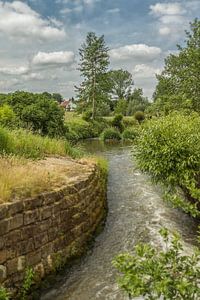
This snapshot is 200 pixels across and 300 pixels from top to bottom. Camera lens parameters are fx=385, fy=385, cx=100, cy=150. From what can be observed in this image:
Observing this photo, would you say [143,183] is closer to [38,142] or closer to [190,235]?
[38,142]

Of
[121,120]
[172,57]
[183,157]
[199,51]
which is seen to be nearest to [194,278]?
[183,157]

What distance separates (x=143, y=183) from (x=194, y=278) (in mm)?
11754

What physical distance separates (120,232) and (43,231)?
2698 millimetres

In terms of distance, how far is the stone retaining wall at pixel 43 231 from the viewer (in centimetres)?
586

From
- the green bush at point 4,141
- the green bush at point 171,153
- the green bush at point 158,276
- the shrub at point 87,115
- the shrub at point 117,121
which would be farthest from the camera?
the shrub at point 87,115

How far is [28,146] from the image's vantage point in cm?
1169

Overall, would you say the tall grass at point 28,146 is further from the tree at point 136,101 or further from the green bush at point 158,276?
the tree at point 136,101

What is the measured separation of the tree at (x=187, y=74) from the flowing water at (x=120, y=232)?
12591 millimetres

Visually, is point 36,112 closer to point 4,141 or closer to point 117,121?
point 4,141

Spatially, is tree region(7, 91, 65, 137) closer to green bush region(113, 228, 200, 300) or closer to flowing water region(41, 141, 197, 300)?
flowing water region(41, 141, 197, 300)

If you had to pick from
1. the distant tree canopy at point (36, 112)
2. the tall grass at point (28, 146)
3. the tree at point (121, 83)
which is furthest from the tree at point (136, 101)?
the tall grass at point (28, 146)

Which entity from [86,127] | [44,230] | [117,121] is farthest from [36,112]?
[117,121]

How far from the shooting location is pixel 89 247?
7.97m

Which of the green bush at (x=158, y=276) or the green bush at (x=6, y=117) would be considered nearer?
the green bush at (x=158, y=276)
